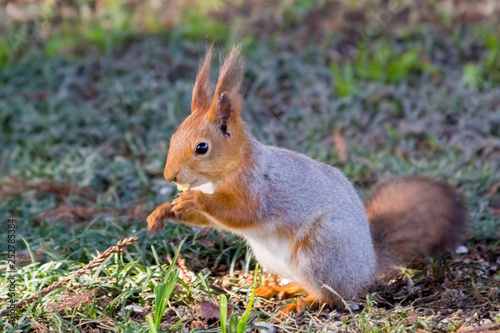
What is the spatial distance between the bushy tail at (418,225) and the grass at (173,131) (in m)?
0.13

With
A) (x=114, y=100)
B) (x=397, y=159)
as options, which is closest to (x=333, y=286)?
(x=397, y=159)

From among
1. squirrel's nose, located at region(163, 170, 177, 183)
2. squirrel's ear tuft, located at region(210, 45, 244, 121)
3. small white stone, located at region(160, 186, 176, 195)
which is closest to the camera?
squirrel's nose, located at region(163, 170, 177, 183)

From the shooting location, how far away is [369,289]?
3121 mm

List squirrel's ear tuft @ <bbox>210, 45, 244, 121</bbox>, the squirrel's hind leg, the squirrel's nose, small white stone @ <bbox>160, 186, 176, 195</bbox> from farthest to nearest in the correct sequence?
small white stone @ <bbox>160, 186, 176, 195</bbox>
the squirrel's hind leg
squirrel's ear tuft @ <bbox>210, 45, 244, 121</bbox>
the squirrel's nose

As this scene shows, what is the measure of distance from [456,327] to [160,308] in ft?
4.04

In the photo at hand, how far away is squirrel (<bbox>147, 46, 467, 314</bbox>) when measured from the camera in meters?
2.76

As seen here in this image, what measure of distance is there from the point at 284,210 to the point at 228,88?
2.06 feet

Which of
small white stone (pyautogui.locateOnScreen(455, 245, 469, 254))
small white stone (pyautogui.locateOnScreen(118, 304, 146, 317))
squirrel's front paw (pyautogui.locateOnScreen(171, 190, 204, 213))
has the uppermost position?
squirrel's front paw (pyautogui.locateOnScreen(171, 190, 204, 213))

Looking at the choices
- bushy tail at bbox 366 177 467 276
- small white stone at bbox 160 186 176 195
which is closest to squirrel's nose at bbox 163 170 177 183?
bushy tail at bbox 366 177 467 276

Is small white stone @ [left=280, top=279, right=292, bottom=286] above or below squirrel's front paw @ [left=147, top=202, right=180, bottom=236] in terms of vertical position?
below

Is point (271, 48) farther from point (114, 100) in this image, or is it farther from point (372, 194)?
point (372, 194)

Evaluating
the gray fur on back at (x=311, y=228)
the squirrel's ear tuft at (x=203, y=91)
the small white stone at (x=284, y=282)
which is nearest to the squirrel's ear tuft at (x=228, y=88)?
the squirrel's ear tuft at (x=203, y=91)

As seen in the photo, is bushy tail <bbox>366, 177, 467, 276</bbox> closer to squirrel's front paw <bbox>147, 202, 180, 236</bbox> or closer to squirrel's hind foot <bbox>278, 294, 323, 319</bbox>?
squirrel's hind foot <bbox>278, 294, 323, 319</bbox>

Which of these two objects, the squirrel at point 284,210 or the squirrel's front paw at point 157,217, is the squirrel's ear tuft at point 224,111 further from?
the squirrel's front paw at point 157,217
